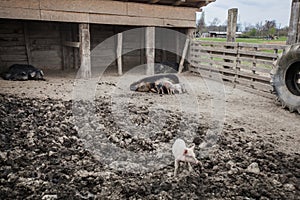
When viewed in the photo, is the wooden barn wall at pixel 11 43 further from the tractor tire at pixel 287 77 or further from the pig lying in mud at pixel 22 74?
the tractor tire at pixel 287 77

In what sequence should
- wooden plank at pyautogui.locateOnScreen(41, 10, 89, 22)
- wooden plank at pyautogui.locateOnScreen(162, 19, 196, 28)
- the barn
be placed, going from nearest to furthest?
1. wooden plank at pyautogui.locateOnScreen(41, 10, 89, 22)
2. the barn
3. wooden plank at pyautogui.locateOnScreen(162, 19, 196, 28)

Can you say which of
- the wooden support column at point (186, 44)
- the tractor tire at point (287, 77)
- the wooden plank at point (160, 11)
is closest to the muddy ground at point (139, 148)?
the tractor tire at point (287, 77)

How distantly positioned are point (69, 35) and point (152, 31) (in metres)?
3.32

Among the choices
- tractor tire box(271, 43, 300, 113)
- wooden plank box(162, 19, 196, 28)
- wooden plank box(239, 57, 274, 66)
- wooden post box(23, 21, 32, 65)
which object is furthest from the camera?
wooden post box(23, 21, 32, 65)

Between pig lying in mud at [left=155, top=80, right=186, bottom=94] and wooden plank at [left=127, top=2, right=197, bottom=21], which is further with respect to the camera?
wooden plank at [left=127, top=2, right=197, bottom=21]

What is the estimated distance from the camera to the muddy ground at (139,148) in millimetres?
2102

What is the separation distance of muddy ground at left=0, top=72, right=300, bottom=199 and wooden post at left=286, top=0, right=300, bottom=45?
1745mm

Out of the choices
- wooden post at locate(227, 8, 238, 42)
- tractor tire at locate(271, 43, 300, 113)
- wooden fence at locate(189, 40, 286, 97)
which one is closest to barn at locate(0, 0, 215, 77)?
wooden post at locate(227, 8, 238, 42)

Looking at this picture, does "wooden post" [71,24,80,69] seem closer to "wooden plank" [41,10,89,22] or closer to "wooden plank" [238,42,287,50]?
"wooden plank" [41,10,89,22]

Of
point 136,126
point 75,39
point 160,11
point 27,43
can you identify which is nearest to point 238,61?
point 160,11

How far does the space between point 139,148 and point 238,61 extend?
17.6 feet

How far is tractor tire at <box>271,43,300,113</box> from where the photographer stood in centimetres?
482

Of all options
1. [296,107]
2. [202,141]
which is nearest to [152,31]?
[296,107]

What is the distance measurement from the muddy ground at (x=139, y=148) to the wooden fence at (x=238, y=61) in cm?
136
